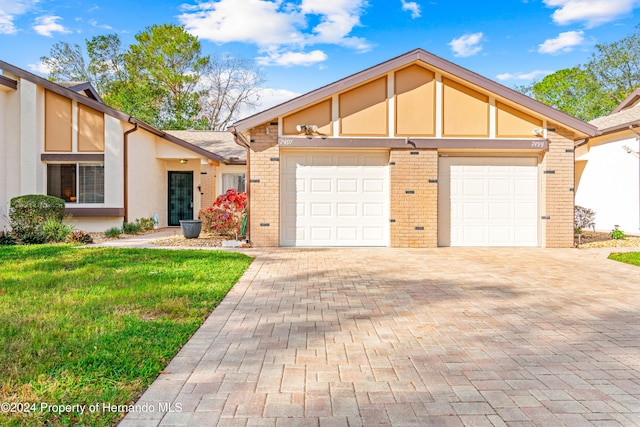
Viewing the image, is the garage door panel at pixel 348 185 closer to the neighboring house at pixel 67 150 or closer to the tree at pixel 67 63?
the neighboring house at pixel 67 150

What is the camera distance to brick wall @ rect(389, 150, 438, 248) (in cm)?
1125

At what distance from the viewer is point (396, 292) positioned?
5.98 metres

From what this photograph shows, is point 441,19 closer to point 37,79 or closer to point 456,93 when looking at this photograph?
point 456,93

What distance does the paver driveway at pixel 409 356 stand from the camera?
2605 mm

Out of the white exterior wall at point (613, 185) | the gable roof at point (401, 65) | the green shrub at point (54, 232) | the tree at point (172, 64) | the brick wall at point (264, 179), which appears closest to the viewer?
the gable roof at point (401, 65)

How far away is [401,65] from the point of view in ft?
36.0

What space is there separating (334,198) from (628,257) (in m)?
6.93

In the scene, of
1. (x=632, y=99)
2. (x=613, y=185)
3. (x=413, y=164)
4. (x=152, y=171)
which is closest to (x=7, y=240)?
(x=152, y=171)

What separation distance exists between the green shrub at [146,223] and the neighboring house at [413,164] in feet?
21.2

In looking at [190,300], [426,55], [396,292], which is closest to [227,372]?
[190,300]

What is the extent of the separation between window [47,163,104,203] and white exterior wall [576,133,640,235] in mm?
18594

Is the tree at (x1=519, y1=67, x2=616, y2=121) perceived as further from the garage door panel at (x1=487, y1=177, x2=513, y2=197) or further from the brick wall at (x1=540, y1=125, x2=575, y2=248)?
the garage door panel at (x1=487, y1=177, x2=513, y2=197)

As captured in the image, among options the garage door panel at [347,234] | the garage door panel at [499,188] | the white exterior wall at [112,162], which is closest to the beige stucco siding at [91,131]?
the white exterior wall at [112,162]

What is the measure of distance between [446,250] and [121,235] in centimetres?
1045
